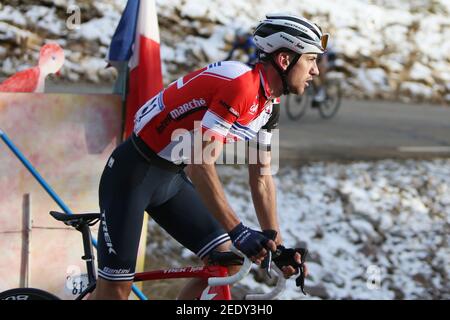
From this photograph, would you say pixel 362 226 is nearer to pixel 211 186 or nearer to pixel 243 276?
pixel 211 186

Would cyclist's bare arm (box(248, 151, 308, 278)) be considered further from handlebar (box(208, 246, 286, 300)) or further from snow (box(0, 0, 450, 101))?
snow (box(0, 0, 450, 101))

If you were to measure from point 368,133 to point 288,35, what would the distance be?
33.3ft

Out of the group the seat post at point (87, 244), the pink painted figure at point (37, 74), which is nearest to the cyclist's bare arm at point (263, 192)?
the seat post at point (87, 244)

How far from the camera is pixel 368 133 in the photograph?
13.8 m

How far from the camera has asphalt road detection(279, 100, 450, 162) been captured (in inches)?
466

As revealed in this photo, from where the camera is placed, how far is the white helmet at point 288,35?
387 centimetres

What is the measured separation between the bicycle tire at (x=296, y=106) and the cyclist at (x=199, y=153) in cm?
1061

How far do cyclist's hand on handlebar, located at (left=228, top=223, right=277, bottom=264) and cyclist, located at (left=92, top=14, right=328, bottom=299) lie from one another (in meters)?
0.04

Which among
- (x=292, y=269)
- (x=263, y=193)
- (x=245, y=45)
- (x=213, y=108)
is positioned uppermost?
(x=213, y=108)

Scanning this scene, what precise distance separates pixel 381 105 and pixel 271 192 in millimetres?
13817

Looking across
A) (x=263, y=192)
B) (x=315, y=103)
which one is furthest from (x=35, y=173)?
(x=315, y=103)

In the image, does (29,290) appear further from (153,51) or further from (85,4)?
(85,4)

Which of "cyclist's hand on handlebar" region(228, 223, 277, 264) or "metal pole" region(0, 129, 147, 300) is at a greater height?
"cyclist's hand on handlebar" region(228, 223, 277, 264)

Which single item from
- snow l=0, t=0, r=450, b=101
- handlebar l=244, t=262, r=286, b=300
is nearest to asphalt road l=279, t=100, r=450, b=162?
snow l=0, t=0, r=450, b=101
